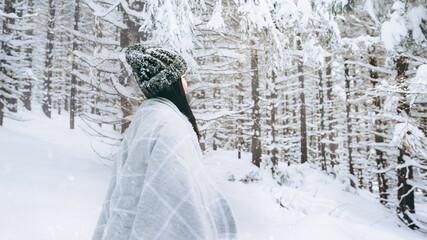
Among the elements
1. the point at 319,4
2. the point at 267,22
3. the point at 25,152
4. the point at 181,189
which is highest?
the point at 319,4

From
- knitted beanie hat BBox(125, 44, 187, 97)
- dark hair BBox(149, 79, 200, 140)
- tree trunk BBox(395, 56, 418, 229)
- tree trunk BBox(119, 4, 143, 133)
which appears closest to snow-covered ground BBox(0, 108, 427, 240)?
tree trunk BBox(395, 56, 418, 229)

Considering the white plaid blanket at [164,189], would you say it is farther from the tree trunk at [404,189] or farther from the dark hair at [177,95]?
the tree trunk at [404,189]

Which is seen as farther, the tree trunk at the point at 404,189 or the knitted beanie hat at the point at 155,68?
the tree trunk at the point at 404,189

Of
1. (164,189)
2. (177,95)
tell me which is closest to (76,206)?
(177,95)

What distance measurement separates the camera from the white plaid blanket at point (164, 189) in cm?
125

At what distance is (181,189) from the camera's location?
1.27m

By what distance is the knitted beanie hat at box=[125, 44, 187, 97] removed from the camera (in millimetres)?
1547

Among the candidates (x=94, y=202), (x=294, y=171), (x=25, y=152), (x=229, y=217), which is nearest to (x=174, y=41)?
(x=94, y=202)

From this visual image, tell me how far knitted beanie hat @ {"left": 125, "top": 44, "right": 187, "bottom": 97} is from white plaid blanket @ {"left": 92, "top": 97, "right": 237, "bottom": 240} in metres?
0.10

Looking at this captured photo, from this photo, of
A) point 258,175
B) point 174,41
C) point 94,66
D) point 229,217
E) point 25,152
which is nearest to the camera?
point 229,217

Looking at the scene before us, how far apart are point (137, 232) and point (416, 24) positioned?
25.1 feet

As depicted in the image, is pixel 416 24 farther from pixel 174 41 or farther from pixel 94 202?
pixel 94 202

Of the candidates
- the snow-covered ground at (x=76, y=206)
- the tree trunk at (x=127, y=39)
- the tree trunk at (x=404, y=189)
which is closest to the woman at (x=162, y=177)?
the snow-covered ground at (x=76, y=206)

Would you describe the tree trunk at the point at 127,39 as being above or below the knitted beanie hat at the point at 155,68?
above
